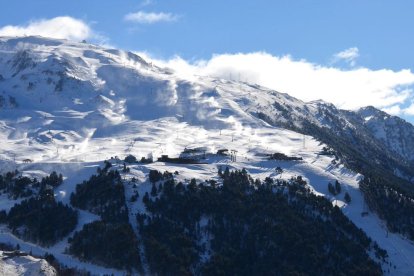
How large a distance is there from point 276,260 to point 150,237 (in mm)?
39428

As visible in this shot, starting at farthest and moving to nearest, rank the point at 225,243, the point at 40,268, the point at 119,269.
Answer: the point at 225,243 < the point at 119,269 < the point at 40,268

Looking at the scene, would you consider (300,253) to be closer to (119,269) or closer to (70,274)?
(119,269)

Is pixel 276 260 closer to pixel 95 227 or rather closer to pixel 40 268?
pixel 95 227

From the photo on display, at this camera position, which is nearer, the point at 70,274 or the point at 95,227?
the point at 70,274

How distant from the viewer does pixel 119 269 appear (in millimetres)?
182500

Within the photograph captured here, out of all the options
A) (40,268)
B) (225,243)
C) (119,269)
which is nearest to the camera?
(40,268)

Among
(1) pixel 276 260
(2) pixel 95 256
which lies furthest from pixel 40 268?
(1) pixel 276 260

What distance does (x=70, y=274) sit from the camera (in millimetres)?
168875

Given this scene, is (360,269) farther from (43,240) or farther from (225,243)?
(43,240)

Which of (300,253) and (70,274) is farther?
(300,253)

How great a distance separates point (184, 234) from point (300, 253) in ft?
120

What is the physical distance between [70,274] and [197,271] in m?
38.0

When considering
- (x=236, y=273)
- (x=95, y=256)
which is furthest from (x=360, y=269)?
(x=95, y=256)

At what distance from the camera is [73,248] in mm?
190625
